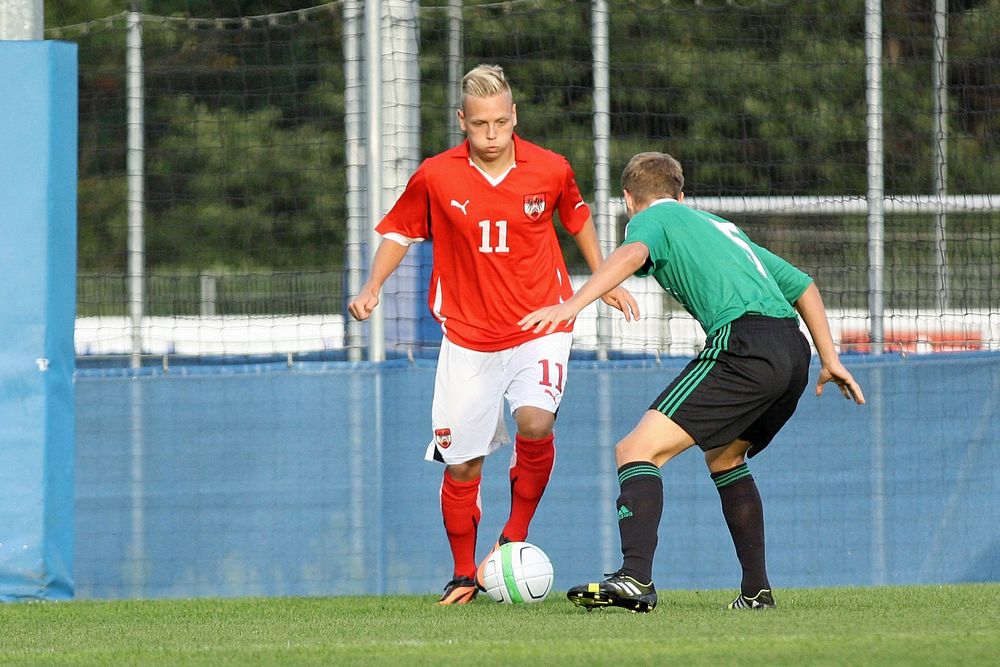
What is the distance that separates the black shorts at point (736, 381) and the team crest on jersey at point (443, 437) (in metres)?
1.16

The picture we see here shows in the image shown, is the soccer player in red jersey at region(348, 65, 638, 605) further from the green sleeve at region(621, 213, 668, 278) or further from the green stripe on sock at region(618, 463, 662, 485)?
the green stripe on sock at region(618, 463, 662, 485)

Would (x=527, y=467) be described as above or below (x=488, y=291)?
below

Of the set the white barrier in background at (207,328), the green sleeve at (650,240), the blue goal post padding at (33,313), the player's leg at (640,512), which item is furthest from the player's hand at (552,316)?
the white barrier in background at (207,328)

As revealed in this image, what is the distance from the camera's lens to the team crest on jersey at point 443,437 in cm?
598

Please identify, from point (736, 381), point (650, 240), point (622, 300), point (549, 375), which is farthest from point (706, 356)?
point (549, 375)

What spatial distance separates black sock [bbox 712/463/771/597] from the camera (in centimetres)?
535

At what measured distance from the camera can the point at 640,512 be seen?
5.04 m

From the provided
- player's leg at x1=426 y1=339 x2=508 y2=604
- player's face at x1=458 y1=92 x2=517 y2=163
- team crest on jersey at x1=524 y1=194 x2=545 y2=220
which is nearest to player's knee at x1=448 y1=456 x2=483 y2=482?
player's leg at x1=426 y1=339 x2=508 y2=604

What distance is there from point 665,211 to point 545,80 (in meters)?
2.46

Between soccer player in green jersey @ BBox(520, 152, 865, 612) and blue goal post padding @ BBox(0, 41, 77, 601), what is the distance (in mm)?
2374

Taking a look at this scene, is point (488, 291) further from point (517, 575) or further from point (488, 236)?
point (517, 575)

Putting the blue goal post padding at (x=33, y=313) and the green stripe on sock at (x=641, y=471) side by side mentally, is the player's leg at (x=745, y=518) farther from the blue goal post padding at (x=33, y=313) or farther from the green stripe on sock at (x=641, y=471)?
the blue goal post padding at (x=33, y=313)

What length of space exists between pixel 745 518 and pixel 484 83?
1906 millimetres

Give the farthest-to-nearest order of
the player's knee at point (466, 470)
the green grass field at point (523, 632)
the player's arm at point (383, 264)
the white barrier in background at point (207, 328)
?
the white barrier in background at point (207, 328), the player's knee at point (466, 470), the player's arm at point (383, 264), the green grass field at point (523, 632)
